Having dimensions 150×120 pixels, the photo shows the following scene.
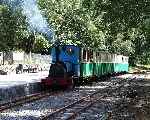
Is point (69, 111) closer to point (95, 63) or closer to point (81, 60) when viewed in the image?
point (81, 60)

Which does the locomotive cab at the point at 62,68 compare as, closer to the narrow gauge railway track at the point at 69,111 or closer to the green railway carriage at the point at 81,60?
the green railway carriage at the point at 81,60

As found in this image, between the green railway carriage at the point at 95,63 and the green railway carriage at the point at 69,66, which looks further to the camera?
the green railway carriage at the point at 95,63

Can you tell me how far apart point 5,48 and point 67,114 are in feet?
151

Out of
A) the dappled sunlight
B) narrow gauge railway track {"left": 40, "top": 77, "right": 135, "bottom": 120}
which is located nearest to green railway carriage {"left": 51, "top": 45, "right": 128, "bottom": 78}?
narrow gauge railway track {"left": 40, "top": 77, "right": 135, "bottom": 120}

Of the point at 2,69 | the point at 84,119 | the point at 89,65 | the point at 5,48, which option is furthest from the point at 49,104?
the point at 5,48

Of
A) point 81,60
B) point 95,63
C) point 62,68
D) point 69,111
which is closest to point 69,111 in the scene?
point 69,111

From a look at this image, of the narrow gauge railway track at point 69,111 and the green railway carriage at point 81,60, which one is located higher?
the green railway carriage at point 81,60

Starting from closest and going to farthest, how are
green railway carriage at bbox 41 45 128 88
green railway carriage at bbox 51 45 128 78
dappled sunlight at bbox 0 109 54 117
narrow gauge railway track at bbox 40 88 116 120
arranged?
narrow gauge railway track at bbox 40 88 116 120 < dappled sunlight at bbox 0 109 54 117 < green railway carriage at bbox 41 45 128 88 < green railway carriage at bbox 51 45 128 78

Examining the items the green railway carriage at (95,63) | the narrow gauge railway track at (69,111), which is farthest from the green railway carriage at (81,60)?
the narrow gauge railway track at (69,111)

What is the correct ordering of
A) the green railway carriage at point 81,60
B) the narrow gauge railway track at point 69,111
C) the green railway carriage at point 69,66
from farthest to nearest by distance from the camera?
the green railway carriage at point 81,60, the green railway carriage at point 69,66, the narrow gauge railway track at point 69,111

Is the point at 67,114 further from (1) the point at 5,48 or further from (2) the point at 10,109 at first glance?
(1) the point at 5,48

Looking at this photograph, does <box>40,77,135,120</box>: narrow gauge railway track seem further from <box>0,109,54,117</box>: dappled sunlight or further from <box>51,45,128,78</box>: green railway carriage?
<box>51,45,128,78</box>: green railway carriage

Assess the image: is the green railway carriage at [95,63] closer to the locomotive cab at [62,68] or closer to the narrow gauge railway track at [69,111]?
the locomotive cab at [62,68]

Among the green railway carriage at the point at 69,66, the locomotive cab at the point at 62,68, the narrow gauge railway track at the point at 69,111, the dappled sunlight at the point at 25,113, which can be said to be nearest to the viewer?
the narrow gauge railway track at the point at 69,111
